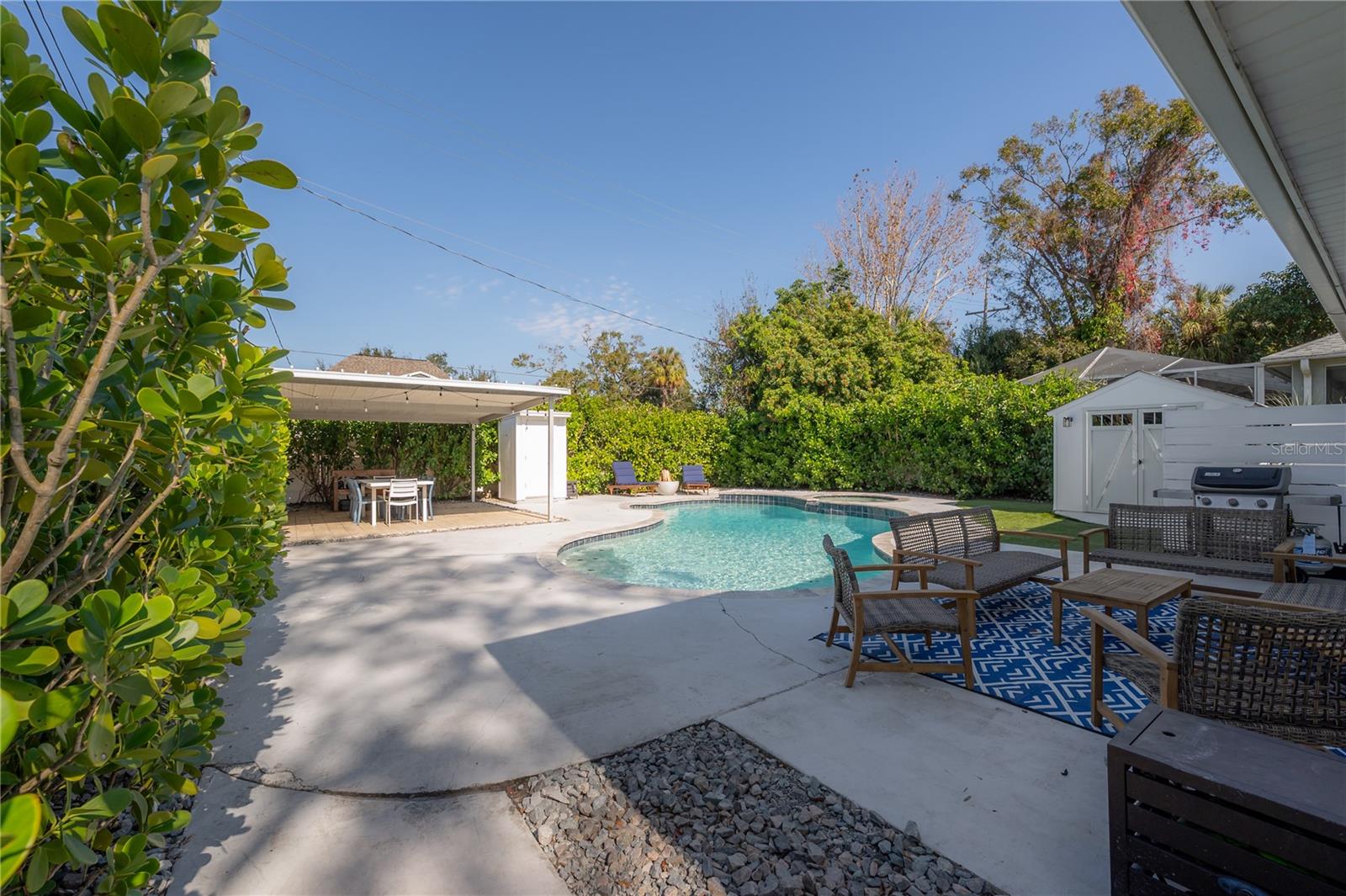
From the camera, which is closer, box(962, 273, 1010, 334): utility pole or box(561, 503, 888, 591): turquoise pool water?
box(561, 503, 888, 591): turquoise pool water

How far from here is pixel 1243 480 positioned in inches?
254

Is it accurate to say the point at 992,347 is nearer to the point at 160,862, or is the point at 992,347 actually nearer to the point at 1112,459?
the point at 1112,459

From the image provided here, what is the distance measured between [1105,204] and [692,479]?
18.6m

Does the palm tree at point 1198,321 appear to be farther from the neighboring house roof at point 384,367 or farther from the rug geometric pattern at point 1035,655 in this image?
the neighboring house roof at point 384,367

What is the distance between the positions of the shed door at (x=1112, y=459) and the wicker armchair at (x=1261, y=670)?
881 centimetres

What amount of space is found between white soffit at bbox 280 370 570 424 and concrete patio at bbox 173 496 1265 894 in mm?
5261

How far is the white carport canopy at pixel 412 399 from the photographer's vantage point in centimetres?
985

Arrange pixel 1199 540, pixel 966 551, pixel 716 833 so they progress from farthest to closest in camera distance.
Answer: pixel 966 551
pixel 1199 540
pixel 716 833

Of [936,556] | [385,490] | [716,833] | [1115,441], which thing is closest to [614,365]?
[385,490]

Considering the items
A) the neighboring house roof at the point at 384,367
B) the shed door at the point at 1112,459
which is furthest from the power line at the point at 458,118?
the shed door at the point at 1112,459

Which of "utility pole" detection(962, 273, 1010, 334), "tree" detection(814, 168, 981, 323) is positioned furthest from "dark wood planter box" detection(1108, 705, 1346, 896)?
"utility pole" detection(962, 273, 1010, 334)

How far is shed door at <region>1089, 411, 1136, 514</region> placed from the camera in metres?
9.94

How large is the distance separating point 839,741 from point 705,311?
26835 mm

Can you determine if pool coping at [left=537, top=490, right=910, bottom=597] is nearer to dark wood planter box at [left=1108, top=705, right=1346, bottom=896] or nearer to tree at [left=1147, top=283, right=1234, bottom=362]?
dark wood planter box at [left=1108, top=705, right=1346, bottom=896]
